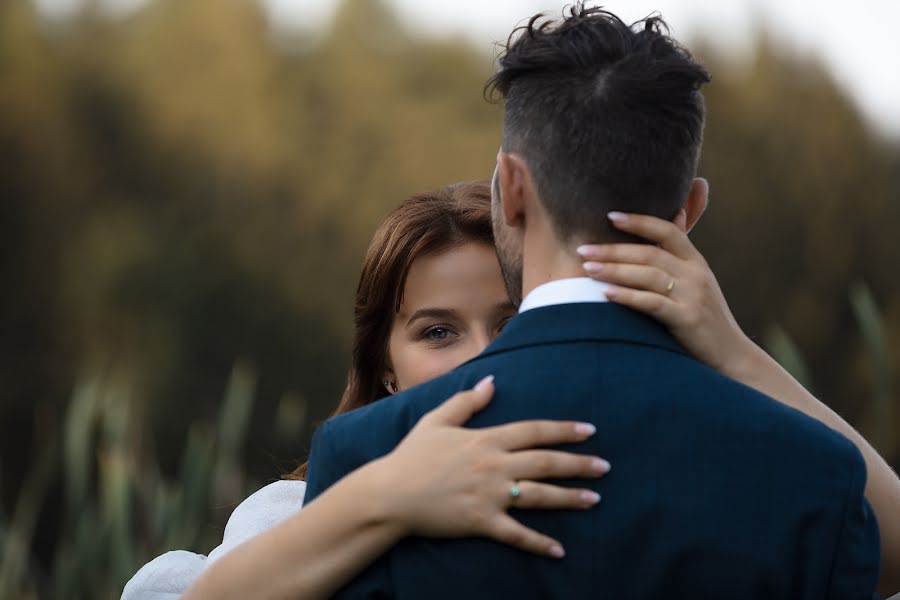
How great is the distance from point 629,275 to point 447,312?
1.05 m

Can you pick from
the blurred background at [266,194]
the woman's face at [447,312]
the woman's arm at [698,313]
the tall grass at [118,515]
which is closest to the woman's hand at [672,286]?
the woman's arm at [698,313]

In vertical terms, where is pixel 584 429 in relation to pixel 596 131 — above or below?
below

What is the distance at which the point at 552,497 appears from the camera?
1580mm

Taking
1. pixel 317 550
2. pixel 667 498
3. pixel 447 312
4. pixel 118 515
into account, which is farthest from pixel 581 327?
pixel 118 515

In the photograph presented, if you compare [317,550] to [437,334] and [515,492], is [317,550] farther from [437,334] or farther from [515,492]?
[437,334]

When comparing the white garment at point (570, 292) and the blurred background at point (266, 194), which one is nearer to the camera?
the white garment at point (570, 292)

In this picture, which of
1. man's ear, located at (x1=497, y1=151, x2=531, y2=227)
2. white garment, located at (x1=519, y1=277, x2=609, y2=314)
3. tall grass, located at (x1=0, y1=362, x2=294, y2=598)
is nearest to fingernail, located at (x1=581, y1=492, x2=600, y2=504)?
white garment, located at (x1=519, y1=277, x2=609, y2=314)

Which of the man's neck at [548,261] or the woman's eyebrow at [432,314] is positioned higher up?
the woman's eyebrow at [432,314]

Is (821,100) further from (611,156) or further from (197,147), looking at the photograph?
(611,156)

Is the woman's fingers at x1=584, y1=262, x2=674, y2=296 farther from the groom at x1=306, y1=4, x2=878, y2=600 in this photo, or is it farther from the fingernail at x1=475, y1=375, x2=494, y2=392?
the fingernail at x1=475, y1=375, x2=494, y2=392

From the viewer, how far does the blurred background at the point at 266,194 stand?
26.8 ft

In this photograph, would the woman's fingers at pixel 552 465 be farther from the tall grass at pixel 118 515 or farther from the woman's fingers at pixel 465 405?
the tall grass at pixel 118 515

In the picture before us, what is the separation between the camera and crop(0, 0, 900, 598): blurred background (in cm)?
816

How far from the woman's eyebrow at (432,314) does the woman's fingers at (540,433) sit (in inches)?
42.8
